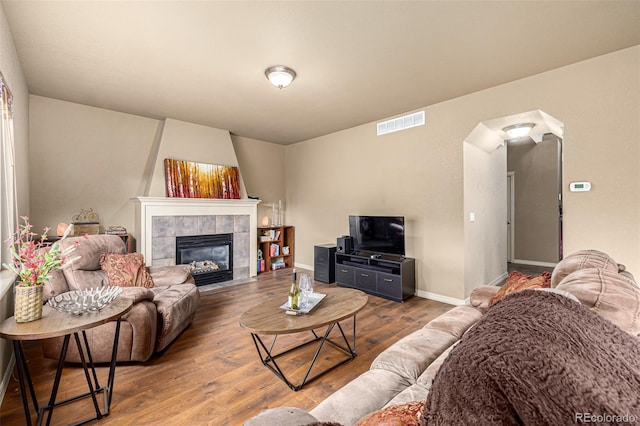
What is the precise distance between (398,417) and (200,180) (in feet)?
15.8

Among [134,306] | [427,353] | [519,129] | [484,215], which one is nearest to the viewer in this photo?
[427,353]

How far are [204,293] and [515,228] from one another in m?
6.86

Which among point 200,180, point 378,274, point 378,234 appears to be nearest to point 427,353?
point 378,274

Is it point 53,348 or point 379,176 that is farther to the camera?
point 379,176

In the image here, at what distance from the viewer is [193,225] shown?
187 inches

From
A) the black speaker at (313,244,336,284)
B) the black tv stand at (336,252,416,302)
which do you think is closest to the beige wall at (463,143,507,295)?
the black tv stand at (336,252,416,302)

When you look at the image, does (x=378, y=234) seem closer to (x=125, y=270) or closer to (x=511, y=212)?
(x=125, y=270)

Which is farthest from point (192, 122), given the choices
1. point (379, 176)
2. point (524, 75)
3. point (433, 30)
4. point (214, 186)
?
point (524, 75)

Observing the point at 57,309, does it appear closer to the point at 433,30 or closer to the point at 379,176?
the point at 433,30

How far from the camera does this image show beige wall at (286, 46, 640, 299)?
2.70 metres

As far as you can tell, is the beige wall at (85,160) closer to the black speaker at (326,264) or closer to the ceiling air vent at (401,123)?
the black speaker at (326,264)

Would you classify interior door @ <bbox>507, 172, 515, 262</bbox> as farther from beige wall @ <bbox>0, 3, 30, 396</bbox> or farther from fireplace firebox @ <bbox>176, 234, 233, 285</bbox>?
beige wall @ <bbox>0, 3, 30, 396</bbox>

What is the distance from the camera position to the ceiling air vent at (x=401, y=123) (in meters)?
4.24

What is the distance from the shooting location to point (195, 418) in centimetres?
178
